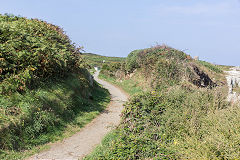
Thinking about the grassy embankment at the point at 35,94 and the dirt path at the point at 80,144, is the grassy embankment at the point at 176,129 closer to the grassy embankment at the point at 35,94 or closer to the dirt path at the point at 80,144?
the dirt path at the point at 80,144

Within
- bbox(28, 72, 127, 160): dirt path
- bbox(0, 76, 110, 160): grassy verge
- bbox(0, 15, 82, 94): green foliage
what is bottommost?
bbox(28, 72, 127, 160): dirt path

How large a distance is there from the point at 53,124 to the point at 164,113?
4.90 metres

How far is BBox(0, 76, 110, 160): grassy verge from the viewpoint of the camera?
8.20 meters

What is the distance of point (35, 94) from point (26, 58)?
2.16 m

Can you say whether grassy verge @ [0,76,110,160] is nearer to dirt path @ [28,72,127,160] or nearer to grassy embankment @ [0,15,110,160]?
grassy embankment @ [0,15,110,160]

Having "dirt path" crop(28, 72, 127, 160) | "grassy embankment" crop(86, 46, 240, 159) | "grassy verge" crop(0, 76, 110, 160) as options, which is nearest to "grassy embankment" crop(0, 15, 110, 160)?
"grassy verge" crop(0, 76, 110, 160)

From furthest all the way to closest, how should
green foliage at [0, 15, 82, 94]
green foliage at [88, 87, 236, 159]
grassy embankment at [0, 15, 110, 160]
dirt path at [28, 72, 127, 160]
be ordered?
1. green foliage at [0, 15, 82, 94]
2. grassy embankment at [0, 15, 110, 160]
3. dirt path at [28, 72, 127, 160]
4. green foliage at [88, 87, 236, 159]

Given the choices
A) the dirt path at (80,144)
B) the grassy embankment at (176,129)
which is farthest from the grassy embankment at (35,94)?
the grassy embankment at (176,129)

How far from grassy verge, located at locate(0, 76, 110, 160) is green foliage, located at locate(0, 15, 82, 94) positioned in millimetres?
614

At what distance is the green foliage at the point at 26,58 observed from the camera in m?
10.5

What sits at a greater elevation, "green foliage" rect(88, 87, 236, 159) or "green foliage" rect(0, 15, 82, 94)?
"green foliage" rect(0, 15, 82, 94)

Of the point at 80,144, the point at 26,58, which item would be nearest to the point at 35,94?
the point at 26,58

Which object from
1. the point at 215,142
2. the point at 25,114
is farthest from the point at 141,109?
the point at 25,114

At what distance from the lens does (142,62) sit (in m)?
25.0
